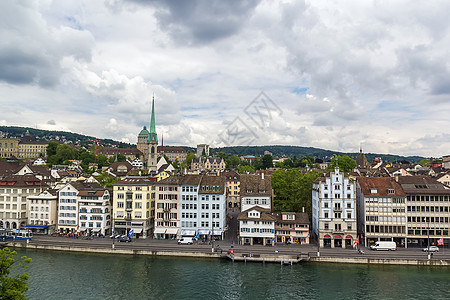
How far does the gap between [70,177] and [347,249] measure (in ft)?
296

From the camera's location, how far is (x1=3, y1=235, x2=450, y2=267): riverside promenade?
56.0 m

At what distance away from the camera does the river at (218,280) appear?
4391 centimetres

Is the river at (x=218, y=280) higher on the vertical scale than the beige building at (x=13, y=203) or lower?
lower

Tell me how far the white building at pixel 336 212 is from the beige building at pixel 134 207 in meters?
34.7

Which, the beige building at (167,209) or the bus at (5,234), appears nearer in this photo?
the beige building at (167,209)

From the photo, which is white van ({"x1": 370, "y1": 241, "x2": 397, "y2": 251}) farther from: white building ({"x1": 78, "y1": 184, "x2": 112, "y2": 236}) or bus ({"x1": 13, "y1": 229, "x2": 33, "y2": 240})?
bus ({"x1": 13, "y1": 229, "x2": 33, "y2": 240})

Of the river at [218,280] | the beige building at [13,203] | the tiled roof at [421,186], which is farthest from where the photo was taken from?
the beige building at [13,203]

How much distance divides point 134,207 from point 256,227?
85.7 feet

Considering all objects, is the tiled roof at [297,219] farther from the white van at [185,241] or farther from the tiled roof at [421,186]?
the tiled roof at [421,186]

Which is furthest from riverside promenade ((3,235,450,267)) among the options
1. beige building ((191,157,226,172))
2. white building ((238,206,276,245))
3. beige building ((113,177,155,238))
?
beige building ((191,157,226,172))

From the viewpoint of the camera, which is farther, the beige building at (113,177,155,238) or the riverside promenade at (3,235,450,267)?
the beige building at (113,177,155,238)

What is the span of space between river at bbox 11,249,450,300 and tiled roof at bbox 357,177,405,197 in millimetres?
14357

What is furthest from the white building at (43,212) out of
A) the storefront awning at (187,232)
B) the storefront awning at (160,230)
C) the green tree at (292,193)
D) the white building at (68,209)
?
the green tree at (292,193)

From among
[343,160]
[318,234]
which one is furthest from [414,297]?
[343,160]
